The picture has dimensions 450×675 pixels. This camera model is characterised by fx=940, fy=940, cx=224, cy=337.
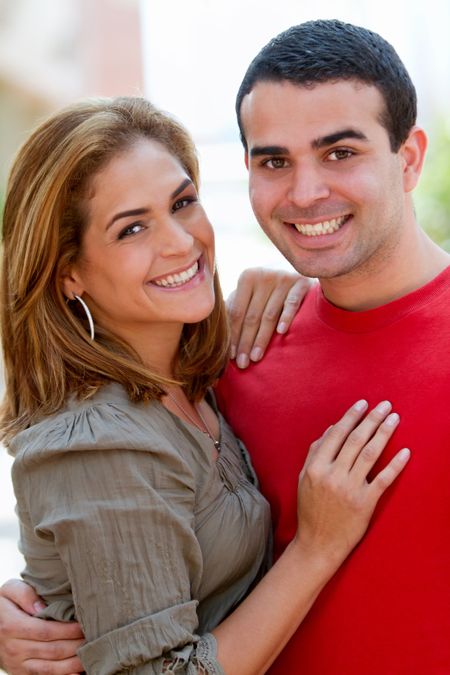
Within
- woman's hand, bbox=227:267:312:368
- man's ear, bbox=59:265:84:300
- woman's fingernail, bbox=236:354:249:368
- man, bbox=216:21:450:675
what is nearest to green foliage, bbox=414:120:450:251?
woman's hand, bbox=227:267:312:368

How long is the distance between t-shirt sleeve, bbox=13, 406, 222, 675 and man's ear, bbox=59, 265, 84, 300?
40 centimetres

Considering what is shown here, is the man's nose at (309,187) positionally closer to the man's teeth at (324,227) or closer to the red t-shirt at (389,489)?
the man's teeth at (324,227)

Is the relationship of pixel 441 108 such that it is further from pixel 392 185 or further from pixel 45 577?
pixel 45 577

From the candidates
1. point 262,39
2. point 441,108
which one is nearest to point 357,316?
point 441,108

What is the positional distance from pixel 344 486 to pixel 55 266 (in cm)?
71

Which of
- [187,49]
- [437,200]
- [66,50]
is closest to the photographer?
[437,200]

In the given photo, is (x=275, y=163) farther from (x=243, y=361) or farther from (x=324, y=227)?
(x=243, y=361)

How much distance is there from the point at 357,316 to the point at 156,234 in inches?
17.2

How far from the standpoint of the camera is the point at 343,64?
1.77 metres

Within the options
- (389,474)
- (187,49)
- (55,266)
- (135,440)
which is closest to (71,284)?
(55,266)

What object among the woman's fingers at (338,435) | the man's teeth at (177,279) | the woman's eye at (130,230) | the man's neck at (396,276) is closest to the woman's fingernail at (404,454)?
the woman's fingers at (338,435)

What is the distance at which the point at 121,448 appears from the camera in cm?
163

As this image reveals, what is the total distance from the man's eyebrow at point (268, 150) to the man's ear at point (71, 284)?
17.0 inches

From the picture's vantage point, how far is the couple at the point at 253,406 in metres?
1.61
